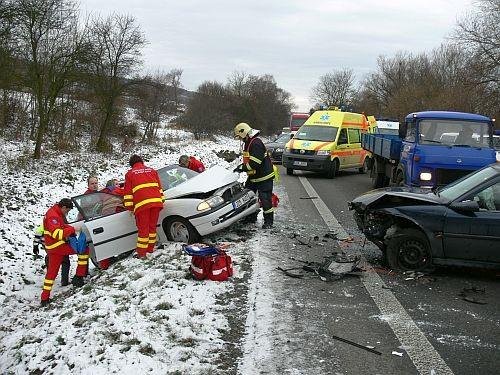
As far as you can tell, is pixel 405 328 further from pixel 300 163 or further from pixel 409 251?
pixel 300 163

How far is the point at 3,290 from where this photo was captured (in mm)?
7809

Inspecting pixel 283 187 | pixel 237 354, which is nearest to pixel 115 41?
pixel 283 187

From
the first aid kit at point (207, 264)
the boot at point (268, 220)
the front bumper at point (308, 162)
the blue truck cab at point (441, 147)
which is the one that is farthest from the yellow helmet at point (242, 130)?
the front bumper at point (308, 162)

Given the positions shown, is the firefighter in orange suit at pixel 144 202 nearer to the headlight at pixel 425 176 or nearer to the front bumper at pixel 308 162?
the headlight at pixel 425 176

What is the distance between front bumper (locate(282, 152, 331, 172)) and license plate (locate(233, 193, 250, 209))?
9.28 metres

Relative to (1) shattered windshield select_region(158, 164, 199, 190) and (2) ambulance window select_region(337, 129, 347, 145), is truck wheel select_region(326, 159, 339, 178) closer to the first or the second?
(2) ambulance window select_region(337, 129, 347, 145)

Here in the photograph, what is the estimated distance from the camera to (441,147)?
1073cm

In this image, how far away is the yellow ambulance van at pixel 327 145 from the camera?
17547 mm

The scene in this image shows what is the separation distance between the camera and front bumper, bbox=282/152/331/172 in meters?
17.4

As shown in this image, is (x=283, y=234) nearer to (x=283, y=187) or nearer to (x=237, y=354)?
(x=237, y=354)

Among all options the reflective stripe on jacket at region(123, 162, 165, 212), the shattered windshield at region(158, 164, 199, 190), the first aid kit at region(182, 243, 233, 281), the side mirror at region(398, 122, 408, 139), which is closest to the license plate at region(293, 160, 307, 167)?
the side mirror at region(398, 122, 408, 139)

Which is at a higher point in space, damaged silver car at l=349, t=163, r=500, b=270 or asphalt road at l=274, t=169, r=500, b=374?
damaged silver car at l=349, t=163, r=500, b=270

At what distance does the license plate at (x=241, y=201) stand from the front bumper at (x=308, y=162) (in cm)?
928

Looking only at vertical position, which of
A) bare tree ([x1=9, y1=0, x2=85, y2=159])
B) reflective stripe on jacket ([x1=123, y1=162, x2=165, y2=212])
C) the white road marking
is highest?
bare tree ([x1=9, y1=0, x2=85, y2=159])
